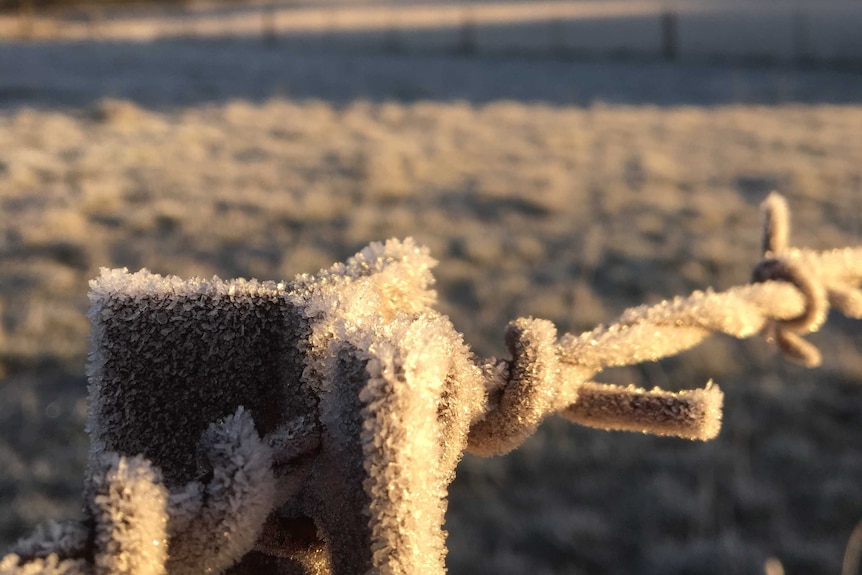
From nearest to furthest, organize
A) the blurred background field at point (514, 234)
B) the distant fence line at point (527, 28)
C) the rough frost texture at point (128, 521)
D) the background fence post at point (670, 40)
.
A: the rough frost texture at point (128, 521) → the blurred background field at point (514, 234) → the background fence post at point (670, 40) → the distant fence line at point (527, 28)

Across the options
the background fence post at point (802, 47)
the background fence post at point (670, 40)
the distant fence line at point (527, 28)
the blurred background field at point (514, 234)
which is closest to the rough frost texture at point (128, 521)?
the blurred background field at point (514, 234)

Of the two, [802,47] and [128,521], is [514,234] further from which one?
[802,47]

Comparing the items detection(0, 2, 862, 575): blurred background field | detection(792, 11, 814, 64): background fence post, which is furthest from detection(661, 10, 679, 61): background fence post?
detection(0, 2, 862, 575): blurred background field

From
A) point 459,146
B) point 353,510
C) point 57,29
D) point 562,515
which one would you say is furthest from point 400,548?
point 57,29

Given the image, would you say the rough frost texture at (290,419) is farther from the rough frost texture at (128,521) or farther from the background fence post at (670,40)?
the background fence post at (670,40)

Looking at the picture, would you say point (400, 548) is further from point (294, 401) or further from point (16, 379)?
point (16, 379)

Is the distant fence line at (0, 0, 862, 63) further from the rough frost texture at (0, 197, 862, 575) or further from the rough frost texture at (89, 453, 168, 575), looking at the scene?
the rough frost texture at (89, 453, 168, 575)

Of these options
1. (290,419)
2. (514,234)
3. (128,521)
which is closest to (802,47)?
(514,234)
